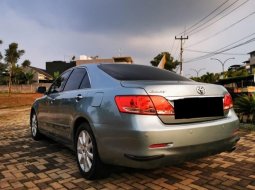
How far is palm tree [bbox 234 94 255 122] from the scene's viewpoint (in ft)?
27.3

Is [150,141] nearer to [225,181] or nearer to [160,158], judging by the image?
[160,158]

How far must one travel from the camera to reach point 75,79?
16.0 ft

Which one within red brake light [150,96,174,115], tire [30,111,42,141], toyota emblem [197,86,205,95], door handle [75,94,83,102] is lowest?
tire [30,111,42,141]

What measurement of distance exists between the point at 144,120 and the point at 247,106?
598cm

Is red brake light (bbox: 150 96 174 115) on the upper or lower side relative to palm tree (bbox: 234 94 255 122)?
upper

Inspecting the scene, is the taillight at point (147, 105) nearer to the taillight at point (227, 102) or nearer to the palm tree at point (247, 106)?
the taillight at point (227, 102)

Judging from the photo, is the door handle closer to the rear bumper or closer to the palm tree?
the rear bumper

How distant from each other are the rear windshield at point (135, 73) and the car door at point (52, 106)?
44.3 inches

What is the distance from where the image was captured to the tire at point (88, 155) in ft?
12.4

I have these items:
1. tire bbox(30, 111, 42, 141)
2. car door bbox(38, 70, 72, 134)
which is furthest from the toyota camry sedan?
tire bbox(30, 111, 42, 141)

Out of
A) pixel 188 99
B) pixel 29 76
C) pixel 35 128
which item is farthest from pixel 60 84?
pixel 29 76

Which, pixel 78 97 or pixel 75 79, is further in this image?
pixel 75 79

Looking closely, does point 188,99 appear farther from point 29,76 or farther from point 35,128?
point 29,76

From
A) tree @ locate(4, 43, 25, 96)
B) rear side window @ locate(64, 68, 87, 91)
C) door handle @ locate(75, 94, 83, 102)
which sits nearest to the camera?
door handle @ locate(75, 94, 83, 102)
